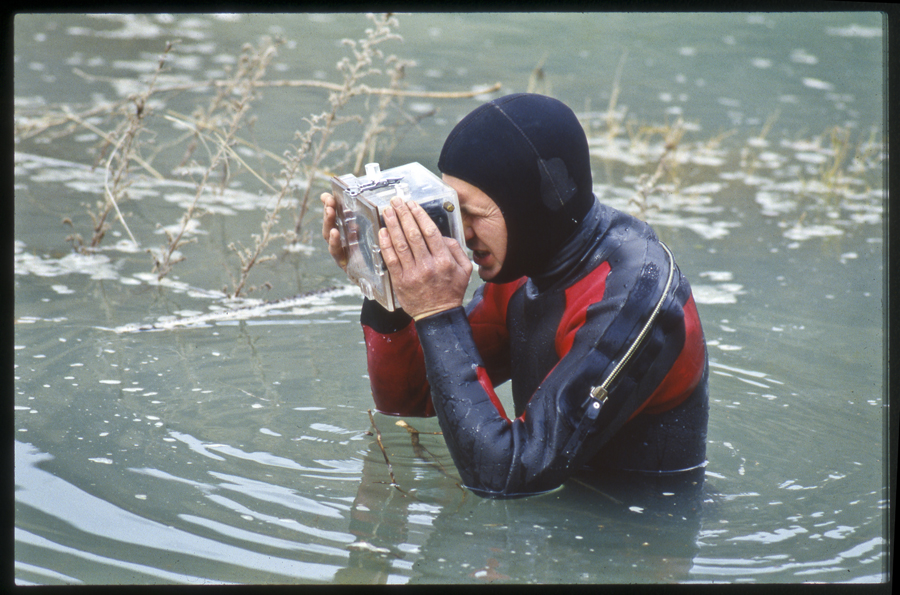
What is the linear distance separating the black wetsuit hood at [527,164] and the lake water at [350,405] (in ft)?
2.67

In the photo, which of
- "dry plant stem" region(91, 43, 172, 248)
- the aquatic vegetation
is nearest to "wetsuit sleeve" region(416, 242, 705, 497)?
the aquatic vegetation

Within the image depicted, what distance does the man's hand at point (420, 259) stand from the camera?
234 centimetres

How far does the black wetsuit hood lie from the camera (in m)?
2.44

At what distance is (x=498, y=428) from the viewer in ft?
7.77

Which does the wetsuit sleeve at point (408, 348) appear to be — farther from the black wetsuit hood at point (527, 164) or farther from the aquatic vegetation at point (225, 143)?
the aquatic vegetation at point (225, 143)

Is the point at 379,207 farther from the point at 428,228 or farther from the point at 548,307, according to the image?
the point at 548,307

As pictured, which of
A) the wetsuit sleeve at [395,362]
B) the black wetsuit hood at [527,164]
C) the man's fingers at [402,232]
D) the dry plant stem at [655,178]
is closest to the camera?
the man's fingers at [402,232]

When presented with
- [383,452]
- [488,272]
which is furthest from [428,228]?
[383,452]

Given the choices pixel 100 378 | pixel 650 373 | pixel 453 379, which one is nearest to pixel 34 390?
pixel 100 378

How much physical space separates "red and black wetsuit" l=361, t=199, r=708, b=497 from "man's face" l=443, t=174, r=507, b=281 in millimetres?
166

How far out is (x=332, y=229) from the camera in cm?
265

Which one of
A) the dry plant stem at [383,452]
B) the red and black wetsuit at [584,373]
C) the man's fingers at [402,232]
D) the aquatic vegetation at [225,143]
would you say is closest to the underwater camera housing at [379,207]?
the man's fingers at [402,232]

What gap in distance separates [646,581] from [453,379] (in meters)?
0.71

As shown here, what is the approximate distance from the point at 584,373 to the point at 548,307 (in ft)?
1.21
